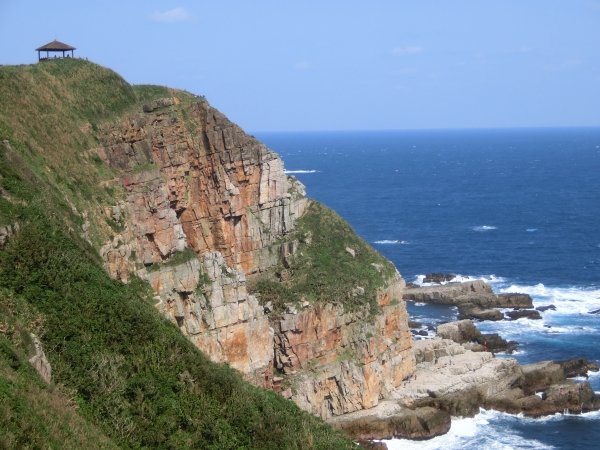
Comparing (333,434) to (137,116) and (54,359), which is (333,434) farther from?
(137,116)

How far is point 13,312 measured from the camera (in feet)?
99.7

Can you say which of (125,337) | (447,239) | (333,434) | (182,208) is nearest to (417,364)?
(182,208)

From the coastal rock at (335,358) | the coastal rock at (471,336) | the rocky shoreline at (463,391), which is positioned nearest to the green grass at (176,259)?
the coastal rock at (335,358)

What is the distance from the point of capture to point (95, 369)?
30516 mm

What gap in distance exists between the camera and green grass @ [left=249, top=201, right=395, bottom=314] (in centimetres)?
5784

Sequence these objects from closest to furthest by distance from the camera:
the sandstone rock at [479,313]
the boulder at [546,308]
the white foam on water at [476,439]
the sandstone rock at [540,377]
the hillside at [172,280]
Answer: the hillside at [172,280]
the white foam on water at [476,439]
the sandstone rock at [540,377]
the sandstone rock at [479,313]
the boulder at [546,308]

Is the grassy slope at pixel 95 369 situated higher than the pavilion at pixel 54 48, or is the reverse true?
the pavilion at pixel 54 48

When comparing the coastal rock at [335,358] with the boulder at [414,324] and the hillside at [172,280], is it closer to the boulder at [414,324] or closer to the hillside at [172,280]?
the hillside at [172,280]

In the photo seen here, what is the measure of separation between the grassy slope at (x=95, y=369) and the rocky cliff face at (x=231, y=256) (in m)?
11.3

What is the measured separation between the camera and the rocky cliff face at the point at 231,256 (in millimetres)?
51906

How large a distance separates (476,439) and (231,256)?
20.2m

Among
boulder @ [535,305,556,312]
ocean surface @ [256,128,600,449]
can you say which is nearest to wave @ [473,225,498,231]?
ocean surface @ [256,128,600,449]

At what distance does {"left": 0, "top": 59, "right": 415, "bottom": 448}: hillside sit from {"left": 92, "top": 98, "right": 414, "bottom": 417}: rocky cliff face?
0.34ft

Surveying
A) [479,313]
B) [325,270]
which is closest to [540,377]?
[325,270]
